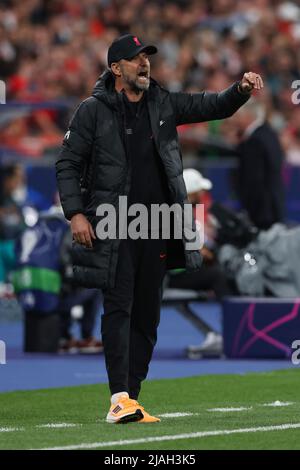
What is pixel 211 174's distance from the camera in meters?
21.7

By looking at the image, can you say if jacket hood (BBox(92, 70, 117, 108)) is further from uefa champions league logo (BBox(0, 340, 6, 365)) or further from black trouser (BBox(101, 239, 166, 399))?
uefa champions league logo (BBox(0, 340, 6, 365))

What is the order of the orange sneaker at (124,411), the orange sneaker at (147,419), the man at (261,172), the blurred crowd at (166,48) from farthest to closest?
the blurred crowd at (166,48) < the man at (261,172) < the orange sneaker at (147,419) < the orange sneaker at (124,411)

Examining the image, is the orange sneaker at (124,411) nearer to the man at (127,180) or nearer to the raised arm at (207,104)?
the man at (127,180)

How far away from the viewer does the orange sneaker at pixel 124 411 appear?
875cm

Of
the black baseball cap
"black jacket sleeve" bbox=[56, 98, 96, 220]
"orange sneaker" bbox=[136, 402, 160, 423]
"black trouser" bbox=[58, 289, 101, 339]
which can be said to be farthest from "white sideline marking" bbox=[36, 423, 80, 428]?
"black trouser" bbox=[58, 289, 101, 339]

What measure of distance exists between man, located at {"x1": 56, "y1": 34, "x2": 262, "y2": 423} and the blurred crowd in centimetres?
1421

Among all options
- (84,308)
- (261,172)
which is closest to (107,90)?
(84,308)

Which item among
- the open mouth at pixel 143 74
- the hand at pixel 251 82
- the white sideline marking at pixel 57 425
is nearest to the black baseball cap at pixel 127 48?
the open mouth at pixel 143 74

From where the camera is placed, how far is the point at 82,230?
878 cm

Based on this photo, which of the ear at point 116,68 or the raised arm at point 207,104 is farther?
the ear at point 116,68

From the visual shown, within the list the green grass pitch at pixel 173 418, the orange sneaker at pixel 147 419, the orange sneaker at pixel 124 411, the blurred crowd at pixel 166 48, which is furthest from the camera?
the blurred crowd at pixel 166 48

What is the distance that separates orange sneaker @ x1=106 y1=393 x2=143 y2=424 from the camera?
28.7 ft

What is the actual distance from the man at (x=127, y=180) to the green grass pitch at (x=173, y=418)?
0.40m
